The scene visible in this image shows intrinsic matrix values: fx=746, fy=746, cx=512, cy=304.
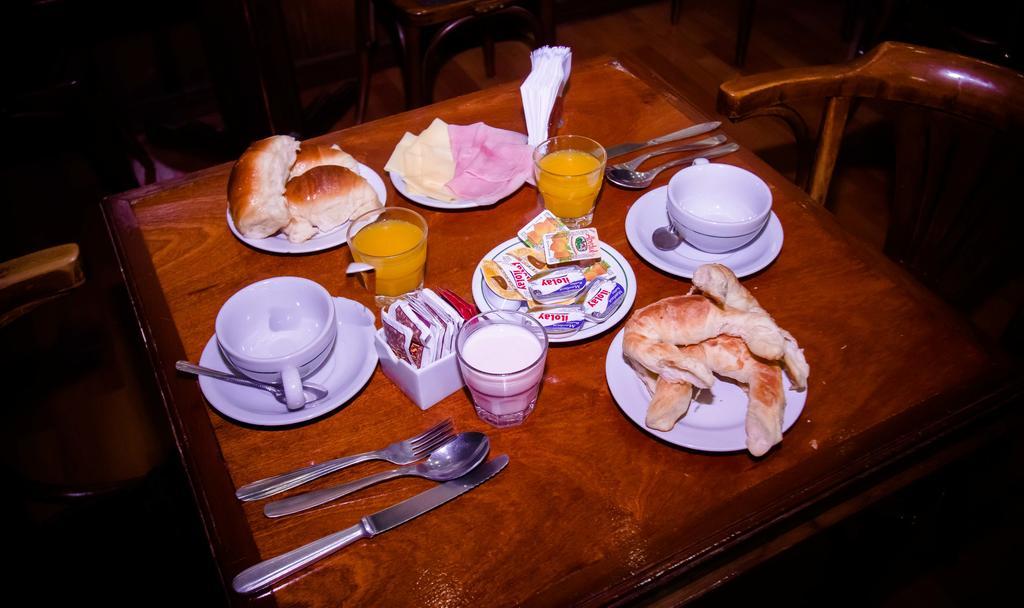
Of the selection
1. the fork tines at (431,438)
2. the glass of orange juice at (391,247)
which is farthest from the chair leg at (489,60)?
the fork tines at (431,438)

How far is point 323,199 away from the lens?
1.30 metres

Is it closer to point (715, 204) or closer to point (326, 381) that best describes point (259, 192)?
point (326, 381)

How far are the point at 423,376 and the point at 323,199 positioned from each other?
449mm

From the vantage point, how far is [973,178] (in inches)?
54.6

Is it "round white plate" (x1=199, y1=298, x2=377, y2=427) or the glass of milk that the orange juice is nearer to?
"round white plate" (x1=199, y1=298, x2=377, y2=427)

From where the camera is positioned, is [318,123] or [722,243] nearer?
[722,243]

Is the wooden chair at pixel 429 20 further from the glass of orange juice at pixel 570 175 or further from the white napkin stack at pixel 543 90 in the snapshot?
the glass of orange juice at pixel 570 175

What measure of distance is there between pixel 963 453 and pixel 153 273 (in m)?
1.30

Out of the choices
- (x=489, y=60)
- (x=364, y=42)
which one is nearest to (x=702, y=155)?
(x=364, y=42)

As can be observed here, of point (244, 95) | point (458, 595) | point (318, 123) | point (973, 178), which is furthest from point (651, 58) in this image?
point (458, 595)

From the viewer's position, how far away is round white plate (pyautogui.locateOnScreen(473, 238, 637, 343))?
3.73ft

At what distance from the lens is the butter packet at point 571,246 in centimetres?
117

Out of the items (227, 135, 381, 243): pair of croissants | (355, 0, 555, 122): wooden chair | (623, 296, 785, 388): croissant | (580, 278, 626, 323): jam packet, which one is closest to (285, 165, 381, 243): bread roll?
(227, 135, 381, 243): pair of croissants

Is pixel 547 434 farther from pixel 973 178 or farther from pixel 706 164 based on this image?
pixel 973 178
